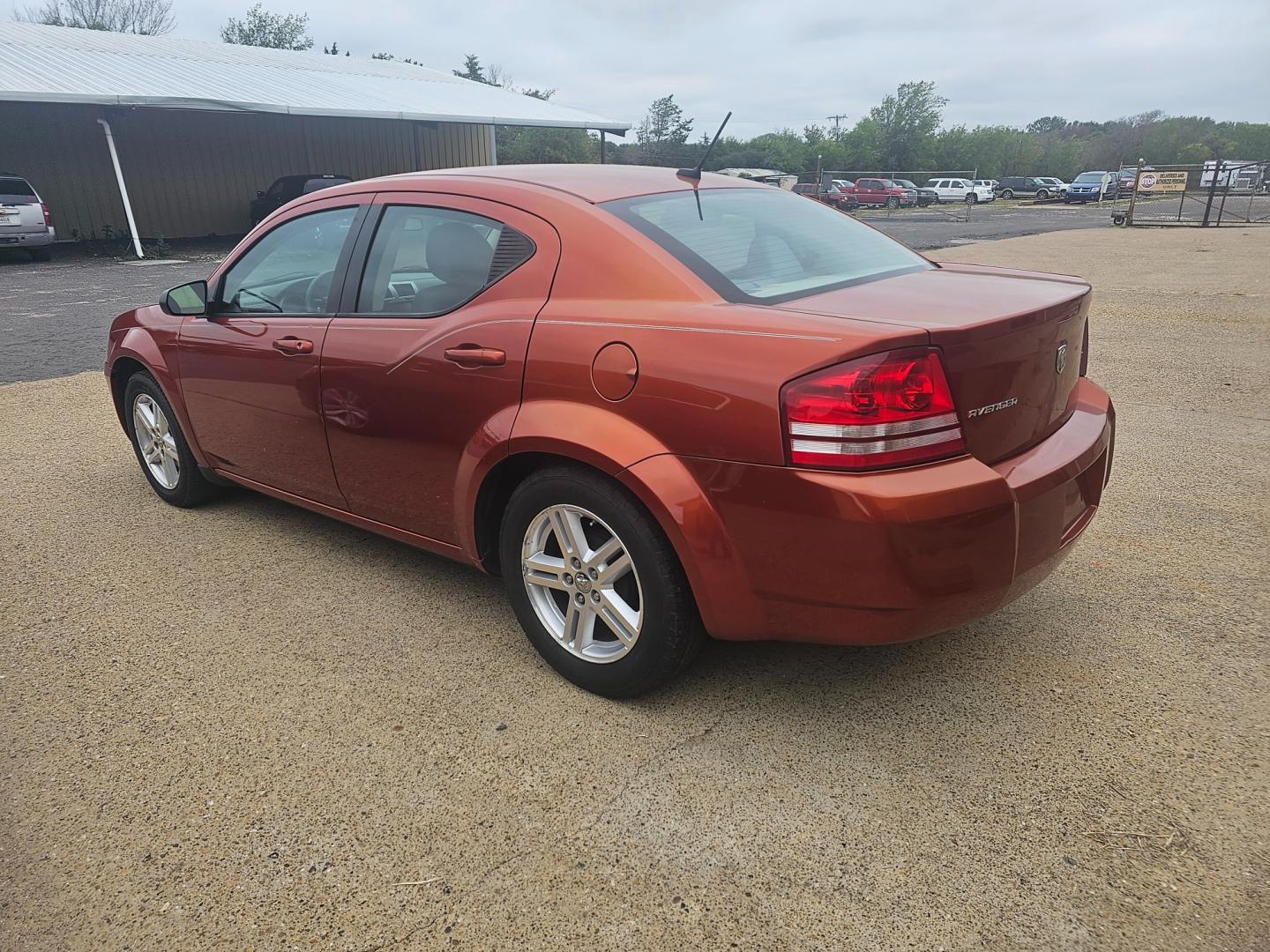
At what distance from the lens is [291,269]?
3641mm

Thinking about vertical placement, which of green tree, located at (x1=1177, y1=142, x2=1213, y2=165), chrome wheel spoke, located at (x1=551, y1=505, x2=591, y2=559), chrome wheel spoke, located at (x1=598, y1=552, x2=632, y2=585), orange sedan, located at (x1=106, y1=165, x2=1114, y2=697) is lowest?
green tree, located at (x1=1177, y1=142, x2=1213, y2=165)

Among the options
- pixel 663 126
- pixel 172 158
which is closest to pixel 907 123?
pixel 663 126

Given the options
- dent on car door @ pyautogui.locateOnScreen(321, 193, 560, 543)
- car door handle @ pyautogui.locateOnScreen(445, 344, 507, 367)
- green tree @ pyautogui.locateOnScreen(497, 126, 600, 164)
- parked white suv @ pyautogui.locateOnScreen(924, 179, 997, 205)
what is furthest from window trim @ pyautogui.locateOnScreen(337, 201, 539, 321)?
parked white suv @ pyautogui.locateOnScreen(924, 179, 997, 205)

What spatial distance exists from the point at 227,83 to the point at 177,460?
852 inches

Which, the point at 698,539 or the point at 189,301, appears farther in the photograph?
the point at 189,301

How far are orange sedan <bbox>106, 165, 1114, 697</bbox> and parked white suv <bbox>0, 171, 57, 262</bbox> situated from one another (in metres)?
18.1

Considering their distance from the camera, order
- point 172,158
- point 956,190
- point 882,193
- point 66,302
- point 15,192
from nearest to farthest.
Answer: point 66,302, point 15,192, point 172,158, point 882,193, point 956,190

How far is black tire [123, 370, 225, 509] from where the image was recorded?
4.28 meters

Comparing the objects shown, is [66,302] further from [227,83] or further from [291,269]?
[227,83]

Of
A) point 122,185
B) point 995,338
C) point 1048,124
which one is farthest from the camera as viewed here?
point 1048,124

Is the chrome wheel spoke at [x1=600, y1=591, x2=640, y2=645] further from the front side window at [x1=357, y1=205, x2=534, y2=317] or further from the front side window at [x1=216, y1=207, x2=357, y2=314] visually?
the front side window at [x1=216, y1=207, x2=357, y2=314]

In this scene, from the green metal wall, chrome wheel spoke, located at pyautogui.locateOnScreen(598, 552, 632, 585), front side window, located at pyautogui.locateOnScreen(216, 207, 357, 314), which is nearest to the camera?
chrome wheel spoke, located at pyautogui.locateOnScreen(598, 552, 632, 585)

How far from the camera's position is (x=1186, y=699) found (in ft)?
8.75

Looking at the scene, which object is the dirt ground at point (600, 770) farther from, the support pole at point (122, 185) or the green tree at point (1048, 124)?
the green tree at point (1048, 124)
